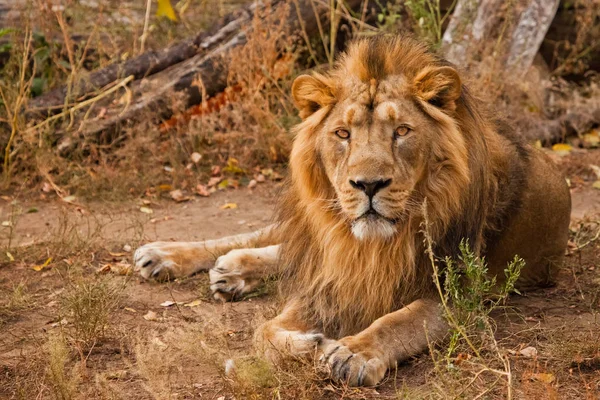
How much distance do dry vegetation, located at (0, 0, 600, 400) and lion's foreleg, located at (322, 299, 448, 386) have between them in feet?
0.21

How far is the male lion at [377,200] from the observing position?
4070 mm

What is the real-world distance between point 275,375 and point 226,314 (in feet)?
4.30

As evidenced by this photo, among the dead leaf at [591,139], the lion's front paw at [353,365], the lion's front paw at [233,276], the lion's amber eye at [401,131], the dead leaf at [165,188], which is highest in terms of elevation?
the lion's amber eye at [401,131]

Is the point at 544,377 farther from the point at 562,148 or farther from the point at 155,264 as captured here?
the point at 562,148

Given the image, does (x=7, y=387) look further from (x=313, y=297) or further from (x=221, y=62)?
(x=221, y=62)

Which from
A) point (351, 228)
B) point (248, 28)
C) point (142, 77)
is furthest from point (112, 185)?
point (351, 228)

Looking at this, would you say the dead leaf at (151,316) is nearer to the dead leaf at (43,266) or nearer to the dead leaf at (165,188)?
the dead leaf at (43,266)

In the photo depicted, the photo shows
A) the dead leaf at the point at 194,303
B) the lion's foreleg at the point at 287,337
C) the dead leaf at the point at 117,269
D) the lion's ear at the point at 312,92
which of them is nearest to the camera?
the lion's foreleg at the point at 287,337

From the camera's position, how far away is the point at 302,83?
444 cm

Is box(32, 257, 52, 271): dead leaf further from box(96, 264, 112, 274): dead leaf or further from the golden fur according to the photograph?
the golden fur

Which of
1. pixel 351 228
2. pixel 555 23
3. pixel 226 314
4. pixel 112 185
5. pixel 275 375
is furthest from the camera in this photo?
pixel 555 23

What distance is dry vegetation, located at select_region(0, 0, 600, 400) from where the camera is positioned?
394 centimetres

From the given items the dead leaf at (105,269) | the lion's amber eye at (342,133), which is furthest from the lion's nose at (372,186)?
the dead leaf at (105,269)

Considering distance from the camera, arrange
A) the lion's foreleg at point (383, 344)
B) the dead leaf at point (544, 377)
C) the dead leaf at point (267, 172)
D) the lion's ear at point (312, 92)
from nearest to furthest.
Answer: the dead leaf at point (544, 377) → the lion's foreleg at point (383, 344) → the lion's ear at point (312, 92) → the dead leaf at point (267, 172)
